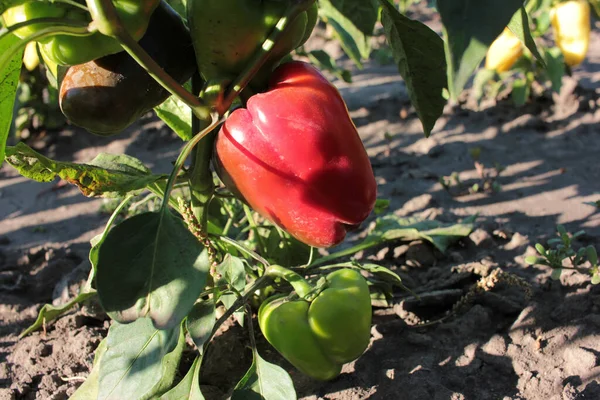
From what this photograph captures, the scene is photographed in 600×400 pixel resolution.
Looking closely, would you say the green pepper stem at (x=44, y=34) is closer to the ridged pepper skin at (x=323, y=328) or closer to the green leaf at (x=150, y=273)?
the green leaf at (x=150, y=273)

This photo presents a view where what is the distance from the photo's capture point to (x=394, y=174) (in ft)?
7.07

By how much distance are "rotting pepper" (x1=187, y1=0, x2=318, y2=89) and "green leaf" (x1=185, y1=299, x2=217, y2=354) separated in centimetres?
36

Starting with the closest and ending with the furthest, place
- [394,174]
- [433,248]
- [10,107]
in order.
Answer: [10,107] < [433,248] < [394,174]

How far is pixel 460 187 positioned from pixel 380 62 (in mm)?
1373

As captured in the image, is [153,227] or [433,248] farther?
[433,248]

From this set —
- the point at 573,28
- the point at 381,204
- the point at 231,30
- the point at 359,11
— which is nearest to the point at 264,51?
the point at 231,30

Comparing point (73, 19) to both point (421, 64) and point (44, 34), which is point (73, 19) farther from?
point (421, 64)

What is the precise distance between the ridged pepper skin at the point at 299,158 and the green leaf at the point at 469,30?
34 centimetres

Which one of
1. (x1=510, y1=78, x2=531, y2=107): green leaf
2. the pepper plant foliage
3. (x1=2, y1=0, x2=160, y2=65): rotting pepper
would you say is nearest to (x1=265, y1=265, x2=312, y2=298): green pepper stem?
the pepper plant foliage

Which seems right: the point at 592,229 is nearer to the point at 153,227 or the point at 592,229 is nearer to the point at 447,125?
the point at 447,125

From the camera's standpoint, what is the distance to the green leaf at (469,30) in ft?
1.72

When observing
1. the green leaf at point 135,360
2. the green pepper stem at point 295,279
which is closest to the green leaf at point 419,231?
the green pepper stem at point 295,279

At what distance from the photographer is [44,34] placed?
26.9 inches

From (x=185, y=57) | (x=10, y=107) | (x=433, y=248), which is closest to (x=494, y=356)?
(x=433, y=248)
